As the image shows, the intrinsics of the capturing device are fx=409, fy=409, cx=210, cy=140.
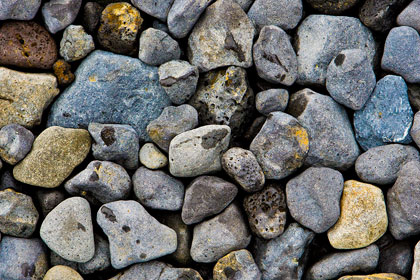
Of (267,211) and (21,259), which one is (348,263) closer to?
(267,211)

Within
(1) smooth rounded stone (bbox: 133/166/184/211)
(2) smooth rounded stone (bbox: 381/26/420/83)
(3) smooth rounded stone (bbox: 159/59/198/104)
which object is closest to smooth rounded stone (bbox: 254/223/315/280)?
(1) smooth rounded stone (bbox: 133/166/184/211)

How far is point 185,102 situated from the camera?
10.5 ft

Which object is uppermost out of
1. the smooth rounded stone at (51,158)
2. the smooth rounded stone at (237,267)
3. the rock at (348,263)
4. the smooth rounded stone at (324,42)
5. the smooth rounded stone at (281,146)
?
the smooth rounded stone at (324,42)

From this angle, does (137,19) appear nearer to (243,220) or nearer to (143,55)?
(143,55)

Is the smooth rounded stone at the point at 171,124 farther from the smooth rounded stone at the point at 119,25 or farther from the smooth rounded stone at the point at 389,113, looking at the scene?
the smooth rounded stone at the point at 389,113

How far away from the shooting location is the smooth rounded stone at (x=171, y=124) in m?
3.06

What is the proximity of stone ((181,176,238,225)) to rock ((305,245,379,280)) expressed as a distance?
2.79 ft

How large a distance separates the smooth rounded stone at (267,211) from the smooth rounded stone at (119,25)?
150 cm

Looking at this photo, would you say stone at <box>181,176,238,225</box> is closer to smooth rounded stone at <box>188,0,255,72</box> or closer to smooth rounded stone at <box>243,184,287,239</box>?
smooth rounded stone at <box>243,184,287,239</box>

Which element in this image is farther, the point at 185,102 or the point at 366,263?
the point at 185,102

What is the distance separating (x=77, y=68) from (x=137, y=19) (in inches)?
24.0

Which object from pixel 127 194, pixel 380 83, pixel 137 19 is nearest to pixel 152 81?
pixel 137 19

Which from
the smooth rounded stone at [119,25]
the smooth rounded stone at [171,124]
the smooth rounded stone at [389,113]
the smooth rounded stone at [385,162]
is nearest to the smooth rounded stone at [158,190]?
the smooth rounded stone at [171,124]

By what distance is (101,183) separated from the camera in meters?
2.98
